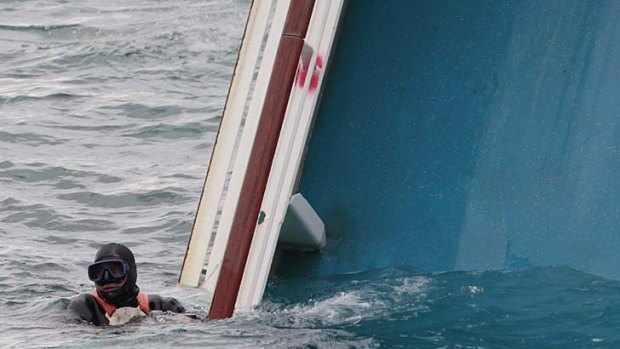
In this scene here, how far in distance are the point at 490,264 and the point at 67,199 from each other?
3989 mm

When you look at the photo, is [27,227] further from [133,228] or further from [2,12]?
[2,12]

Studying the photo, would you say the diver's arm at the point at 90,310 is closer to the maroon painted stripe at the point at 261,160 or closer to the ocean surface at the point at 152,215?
the ocean surface at the point at 152,215

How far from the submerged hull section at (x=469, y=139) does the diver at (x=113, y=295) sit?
1636mm

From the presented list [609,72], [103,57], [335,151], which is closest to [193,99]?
[103,57]

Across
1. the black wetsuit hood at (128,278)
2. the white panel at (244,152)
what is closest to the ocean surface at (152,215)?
the black wetsuit hood at (128,278)

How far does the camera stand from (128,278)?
6723mm

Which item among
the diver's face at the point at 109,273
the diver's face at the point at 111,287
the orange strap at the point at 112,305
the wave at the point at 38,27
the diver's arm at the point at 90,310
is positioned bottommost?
the diver's arm at the point at 90,310

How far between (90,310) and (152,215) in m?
3.33

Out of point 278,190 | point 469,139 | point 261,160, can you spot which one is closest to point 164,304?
point 278,190

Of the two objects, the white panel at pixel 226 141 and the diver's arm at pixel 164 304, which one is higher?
the white panel at pixel 226 141

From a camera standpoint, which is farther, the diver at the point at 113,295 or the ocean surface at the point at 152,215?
the ocean surface at the point at 152,215

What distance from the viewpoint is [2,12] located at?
1714 centimetres

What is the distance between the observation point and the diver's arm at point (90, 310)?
269 inches

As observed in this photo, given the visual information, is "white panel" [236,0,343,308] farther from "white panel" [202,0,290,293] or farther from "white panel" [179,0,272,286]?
"white panel" [179,0,272,286]
